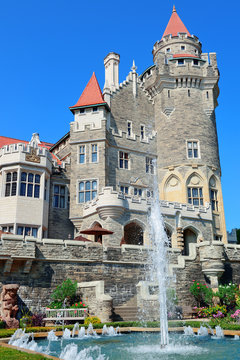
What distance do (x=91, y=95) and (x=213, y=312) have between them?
72.4 feet

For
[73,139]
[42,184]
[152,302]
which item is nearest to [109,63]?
[73,139]

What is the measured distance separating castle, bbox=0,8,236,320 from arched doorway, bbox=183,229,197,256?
0.08 m

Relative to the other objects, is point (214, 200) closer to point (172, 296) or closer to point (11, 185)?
point (172, 296)

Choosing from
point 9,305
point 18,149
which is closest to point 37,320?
point 9,305

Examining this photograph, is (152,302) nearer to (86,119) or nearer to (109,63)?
(86,119)

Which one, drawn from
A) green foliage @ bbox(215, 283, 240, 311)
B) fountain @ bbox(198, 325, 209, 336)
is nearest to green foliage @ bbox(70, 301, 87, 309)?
fountain @ bbox(198, 325, 209, 336)

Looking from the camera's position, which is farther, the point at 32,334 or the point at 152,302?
the point at 152,302

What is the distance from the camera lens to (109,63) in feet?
123

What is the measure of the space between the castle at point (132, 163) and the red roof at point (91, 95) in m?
0.10

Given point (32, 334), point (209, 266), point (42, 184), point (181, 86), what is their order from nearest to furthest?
1. point (32, 334)
2. point (209, 266)
3. point (42, 184)
4. point (181, 86)

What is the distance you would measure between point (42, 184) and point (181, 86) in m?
16.3

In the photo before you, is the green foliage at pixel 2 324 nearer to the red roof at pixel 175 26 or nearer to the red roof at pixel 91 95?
the red roof at pixel 91 95

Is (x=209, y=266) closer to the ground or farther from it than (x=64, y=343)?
farther from it

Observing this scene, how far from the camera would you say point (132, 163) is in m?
33.0
